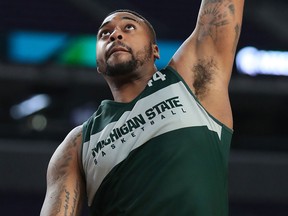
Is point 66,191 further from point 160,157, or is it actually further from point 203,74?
point 203,74

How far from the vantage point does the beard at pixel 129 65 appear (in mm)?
3574

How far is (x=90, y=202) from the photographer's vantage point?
11.5ft

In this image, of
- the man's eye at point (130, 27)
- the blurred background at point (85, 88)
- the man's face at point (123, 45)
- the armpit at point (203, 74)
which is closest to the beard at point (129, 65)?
the man's face at point (123, 45)

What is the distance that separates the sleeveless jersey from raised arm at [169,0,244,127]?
2.2 inches

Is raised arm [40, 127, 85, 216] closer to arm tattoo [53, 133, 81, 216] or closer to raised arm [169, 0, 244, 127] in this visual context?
arm tattoo [53, 133, 81, 216]

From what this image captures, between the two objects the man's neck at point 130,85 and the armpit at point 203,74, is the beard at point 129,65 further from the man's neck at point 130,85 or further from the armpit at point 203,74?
the armpit at point 203,74

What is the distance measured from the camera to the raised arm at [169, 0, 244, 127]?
11.4 ft

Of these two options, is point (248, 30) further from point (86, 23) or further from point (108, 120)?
point (108, 120)

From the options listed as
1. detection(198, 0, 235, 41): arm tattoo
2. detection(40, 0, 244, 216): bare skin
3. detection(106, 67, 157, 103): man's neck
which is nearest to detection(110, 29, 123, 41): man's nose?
detection(40, 0, 244, 216): bare skin

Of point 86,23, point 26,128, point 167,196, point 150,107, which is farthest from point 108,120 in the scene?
point 86,23

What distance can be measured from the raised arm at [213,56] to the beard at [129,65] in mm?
141

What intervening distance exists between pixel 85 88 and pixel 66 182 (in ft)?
27.2

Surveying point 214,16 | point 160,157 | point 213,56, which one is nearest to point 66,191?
point 160,157

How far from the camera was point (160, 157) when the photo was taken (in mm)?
3291
